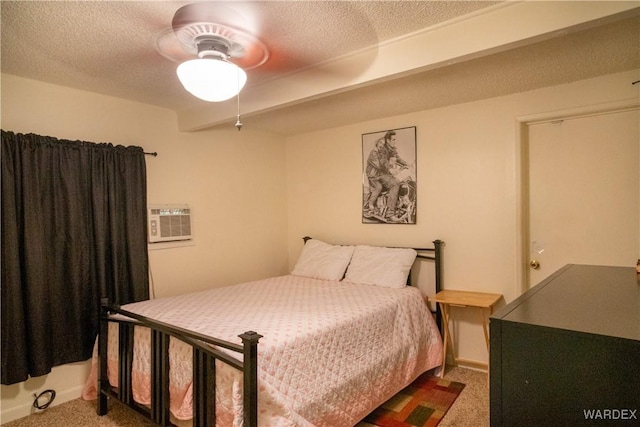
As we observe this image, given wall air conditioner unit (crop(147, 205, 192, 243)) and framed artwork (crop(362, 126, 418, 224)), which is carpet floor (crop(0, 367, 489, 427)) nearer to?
wall air conditioner unit (crop(147, 205, 192, 243))

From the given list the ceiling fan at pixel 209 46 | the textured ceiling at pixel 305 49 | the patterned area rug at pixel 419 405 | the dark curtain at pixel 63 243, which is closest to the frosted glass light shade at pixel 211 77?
the ceiling fan at pixel 209 46

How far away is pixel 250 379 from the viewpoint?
5.07 ft

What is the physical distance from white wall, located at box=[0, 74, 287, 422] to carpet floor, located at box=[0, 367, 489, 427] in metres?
0.10

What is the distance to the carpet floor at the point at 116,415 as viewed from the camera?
2316mm

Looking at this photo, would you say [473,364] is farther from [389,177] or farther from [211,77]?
[211,77]

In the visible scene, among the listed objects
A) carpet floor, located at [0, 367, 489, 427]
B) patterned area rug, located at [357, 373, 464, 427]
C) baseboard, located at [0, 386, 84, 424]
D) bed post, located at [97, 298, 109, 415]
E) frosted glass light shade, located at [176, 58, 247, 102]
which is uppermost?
frosted glass light shade, located at [176, 58, 247, 102]

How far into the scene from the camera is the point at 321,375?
1.98 meters

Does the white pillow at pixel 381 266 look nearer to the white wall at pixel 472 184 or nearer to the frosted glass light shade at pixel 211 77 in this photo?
the white wall at pixel 472 184

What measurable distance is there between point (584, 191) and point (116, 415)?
367 centimetres

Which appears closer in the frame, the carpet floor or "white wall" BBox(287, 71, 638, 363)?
the carpet floor

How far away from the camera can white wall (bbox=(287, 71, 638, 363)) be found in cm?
285

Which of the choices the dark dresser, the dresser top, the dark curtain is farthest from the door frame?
the dark curtain

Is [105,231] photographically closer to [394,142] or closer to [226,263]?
[226,263]

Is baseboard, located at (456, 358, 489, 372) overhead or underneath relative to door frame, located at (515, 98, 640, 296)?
underneath
